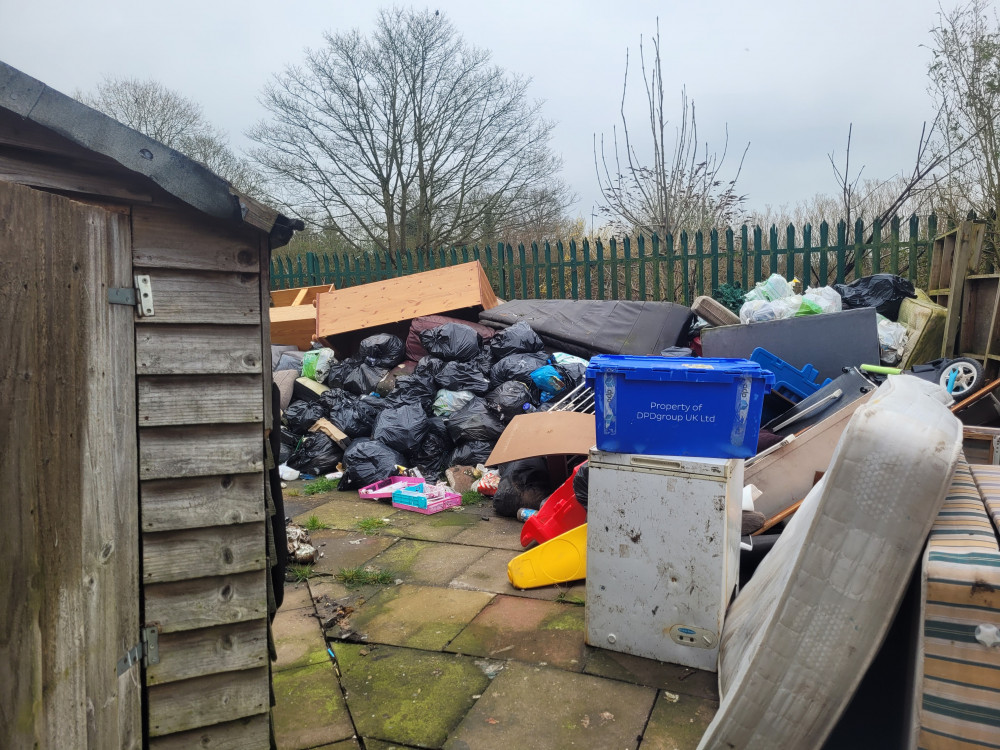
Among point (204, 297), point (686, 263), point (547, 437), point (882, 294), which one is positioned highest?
point (686, 263)

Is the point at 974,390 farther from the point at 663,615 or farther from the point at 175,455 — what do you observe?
the point at 175,455

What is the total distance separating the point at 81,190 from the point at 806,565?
2296 millimetres

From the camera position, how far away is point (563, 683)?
108 inches

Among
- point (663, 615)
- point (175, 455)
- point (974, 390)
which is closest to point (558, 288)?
point (974, 390)

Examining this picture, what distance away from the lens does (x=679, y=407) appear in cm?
276

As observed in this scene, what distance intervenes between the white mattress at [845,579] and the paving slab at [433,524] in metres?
3.09

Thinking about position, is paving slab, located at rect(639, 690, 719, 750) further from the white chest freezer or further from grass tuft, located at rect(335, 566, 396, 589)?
grass tuft, located at rect(335, 566, 396, 589)

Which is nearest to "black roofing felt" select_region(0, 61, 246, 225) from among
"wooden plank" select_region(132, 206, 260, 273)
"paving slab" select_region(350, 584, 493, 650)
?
"wooden plank" select_region(132, 206, 260, 273)

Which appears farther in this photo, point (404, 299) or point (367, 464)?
point (404, 299)

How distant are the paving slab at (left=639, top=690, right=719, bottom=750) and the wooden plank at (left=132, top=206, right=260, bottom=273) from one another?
2.21 m

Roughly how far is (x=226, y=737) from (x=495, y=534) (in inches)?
99.9

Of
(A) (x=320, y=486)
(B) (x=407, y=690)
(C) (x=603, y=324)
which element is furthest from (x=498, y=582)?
(C) (x=603, y=324)

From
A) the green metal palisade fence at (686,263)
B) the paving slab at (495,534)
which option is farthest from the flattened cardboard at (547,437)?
the green metal palisade fence at (686,263)

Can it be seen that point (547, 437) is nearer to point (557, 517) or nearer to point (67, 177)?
point (557, 517)
